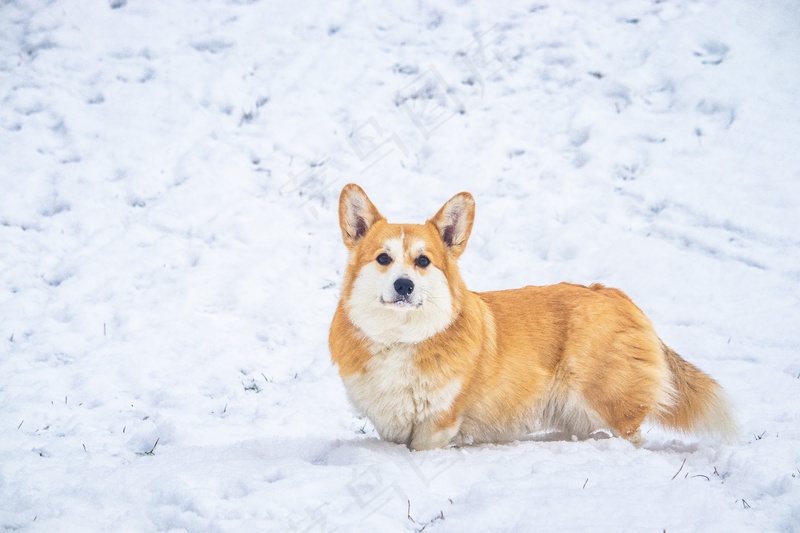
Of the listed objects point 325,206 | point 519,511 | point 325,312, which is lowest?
point 325,312

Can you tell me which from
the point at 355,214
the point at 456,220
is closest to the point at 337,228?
the point at 355,214

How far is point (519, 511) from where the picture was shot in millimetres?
2428

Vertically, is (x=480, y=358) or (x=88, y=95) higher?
(x=88, y=95)

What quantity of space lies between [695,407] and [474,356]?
1399 millimetres

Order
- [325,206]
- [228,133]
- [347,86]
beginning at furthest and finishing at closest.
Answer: [347,86] → [228,133] → [325,206]

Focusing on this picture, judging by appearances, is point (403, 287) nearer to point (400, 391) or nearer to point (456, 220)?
point (400, 391)

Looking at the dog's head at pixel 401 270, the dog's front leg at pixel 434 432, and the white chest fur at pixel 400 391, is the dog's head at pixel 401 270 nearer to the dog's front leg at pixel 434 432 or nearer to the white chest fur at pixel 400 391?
the white chest fur at pixel 400 391

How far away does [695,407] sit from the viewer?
367 cm

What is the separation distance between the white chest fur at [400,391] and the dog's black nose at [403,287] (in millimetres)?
338

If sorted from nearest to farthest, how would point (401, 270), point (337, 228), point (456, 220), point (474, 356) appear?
point (401, 270)
point (474, 356)
point (456, 220)
point (337, 228)

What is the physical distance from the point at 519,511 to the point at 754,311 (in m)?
4.05

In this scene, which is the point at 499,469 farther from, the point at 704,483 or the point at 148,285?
the point at 148,285

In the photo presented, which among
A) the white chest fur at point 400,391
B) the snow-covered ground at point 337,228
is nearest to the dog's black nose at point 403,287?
the white chest fur at point 400,391

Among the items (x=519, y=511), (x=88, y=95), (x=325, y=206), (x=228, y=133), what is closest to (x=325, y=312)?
(x=325, y=206)
